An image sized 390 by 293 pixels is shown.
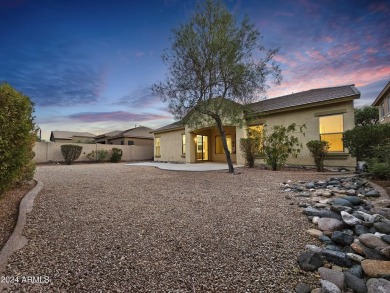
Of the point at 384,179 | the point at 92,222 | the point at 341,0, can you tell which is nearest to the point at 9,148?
the point at 92,222

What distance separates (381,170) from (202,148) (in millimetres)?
12399

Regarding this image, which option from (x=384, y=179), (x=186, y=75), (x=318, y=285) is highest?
(x=186, y=75)

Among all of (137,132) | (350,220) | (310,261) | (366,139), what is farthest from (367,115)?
(310,261)

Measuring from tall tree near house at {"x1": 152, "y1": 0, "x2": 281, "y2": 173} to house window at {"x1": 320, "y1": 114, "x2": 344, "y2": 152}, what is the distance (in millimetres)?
3565

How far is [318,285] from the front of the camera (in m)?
1.72

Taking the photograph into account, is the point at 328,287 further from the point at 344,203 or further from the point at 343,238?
the point at 344,203

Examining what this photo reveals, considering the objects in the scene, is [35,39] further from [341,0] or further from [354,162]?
[354,162]

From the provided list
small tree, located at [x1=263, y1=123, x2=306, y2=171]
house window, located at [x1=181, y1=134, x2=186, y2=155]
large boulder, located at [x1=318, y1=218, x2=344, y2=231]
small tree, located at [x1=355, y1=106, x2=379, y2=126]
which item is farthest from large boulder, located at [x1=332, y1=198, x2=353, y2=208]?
small tree, located at [x1=355, y1=106, x2=379, y2=126]

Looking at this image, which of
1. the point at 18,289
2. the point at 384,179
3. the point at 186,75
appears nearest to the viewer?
the point at 18,289

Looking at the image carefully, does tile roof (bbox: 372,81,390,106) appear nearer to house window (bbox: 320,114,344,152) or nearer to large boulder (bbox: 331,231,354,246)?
house window (bbox: 320,114,344,152)

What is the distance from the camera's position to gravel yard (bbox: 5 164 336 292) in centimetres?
173

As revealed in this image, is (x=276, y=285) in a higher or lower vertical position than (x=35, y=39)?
lower

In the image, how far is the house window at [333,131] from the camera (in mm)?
9523

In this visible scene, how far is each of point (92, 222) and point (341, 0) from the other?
9.11 m
